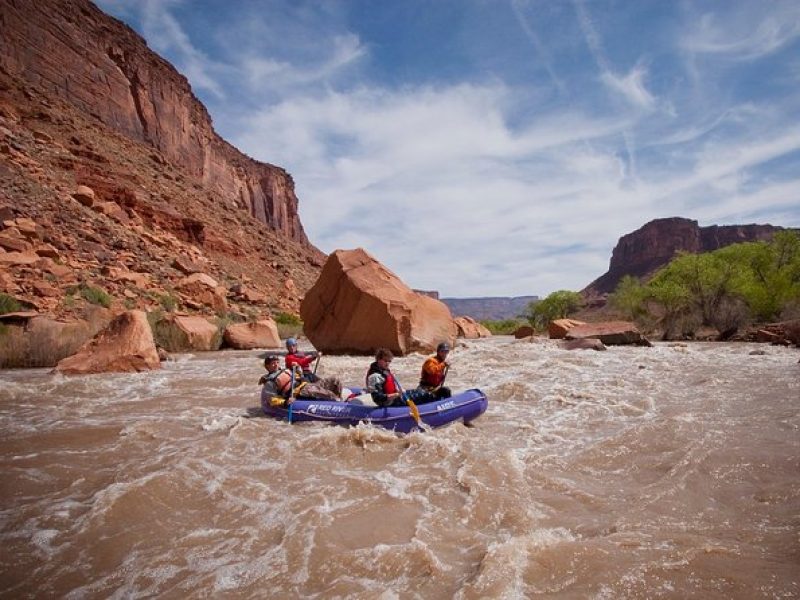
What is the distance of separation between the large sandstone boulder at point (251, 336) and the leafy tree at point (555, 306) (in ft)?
89.9

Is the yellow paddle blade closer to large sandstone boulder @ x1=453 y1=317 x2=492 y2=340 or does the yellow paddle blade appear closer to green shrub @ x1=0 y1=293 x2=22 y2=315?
green shrub @ x1=0 y1=293 x2=22 y2=315

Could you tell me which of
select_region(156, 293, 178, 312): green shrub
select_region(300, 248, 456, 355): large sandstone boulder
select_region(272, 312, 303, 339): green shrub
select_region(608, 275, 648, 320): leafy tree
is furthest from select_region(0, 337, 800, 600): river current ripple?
select_region(608, 275, 648, 320): leafy tree

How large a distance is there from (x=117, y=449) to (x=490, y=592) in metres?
5.07

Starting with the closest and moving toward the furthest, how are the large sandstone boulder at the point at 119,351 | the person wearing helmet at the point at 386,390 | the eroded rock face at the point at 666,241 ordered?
the person wearing helmet at the point at 386,390 → the large sandstone boulder at the point at 119,351 → the eroded rock face at the point at 666,241

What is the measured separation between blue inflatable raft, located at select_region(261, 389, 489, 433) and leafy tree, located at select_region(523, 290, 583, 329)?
34290 mm

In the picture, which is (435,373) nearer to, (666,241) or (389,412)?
(389,412)

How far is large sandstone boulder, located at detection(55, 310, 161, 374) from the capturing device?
10.5 meters

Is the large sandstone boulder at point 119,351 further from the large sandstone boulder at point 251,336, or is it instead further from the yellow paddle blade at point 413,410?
the yellow paddle blade at point 413,410

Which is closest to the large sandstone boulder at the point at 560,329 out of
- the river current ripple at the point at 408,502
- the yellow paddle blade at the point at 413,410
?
the river current ripple at the point at 408,502

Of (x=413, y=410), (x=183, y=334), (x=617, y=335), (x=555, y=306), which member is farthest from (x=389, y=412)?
(x=555, y=306)

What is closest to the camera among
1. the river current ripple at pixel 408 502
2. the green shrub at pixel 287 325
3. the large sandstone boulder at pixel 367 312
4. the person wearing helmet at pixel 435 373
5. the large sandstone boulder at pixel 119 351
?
the river current ripple at pixel 408 502

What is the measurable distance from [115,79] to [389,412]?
4656 centimetres

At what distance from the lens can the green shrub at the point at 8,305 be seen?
12111 mm

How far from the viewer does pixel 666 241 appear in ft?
346
